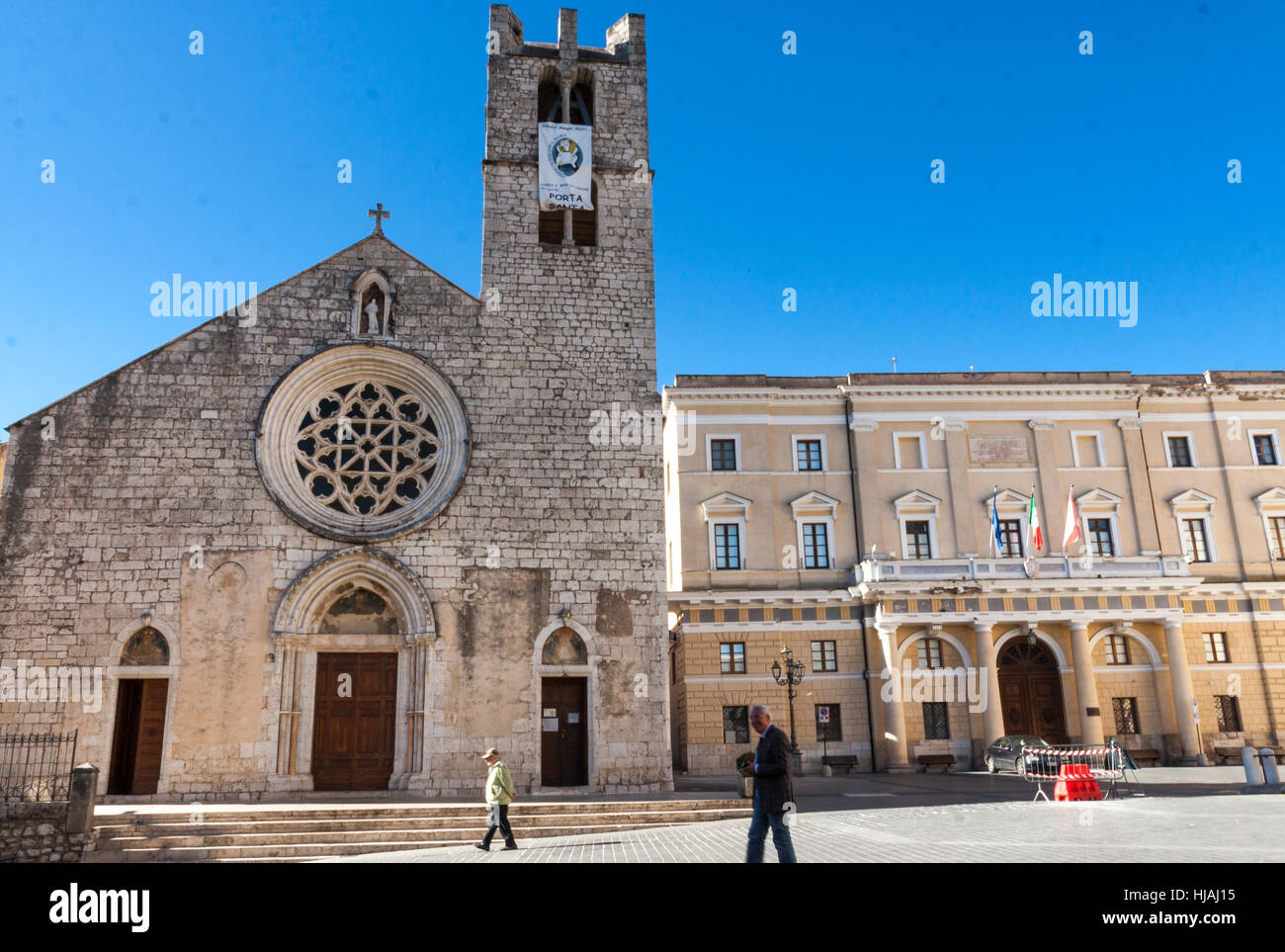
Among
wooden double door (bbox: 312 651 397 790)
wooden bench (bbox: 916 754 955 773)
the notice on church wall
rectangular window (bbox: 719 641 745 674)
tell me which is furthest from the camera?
the notice on church wall

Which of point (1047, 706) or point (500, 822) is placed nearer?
point (500, 822)

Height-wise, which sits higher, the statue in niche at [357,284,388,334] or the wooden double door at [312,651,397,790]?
the statue in niche at [357,284,388,334]

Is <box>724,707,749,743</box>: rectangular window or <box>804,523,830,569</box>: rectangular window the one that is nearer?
<box>724,707,749,743</box>: rectangular window

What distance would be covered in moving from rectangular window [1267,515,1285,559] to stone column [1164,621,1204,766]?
604cm

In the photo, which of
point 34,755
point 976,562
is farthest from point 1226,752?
point 34,755

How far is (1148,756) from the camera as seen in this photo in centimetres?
3009

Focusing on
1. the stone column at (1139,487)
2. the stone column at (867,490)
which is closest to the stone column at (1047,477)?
the stone column at (1139,487)

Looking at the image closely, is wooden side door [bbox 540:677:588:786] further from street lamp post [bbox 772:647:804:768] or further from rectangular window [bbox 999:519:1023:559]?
rectangular window [bbox 999:519:1023:559]

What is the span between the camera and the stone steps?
13.1 meters

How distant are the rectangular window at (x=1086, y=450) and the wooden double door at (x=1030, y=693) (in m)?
7.19

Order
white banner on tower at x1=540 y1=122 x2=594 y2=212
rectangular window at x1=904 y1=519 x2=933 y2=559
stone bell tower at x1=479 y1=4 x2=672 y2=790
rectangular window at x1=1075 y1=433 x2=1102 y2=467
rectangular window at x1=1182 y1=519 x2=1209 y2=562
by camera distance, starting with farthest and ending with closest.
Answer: rectangular window at x1=1075 y1=433 x2=1102 y2=467, rectangular window at x1=1182 y1=519 x2=1209 y2=562, rectangular window at x1=904 y1=519 x2=933 y2=559, white banner on tower at x1=540 y1=122 x2=594 y2=212, stone bell tower at x1=479 y1=4 x2=672 y2=790

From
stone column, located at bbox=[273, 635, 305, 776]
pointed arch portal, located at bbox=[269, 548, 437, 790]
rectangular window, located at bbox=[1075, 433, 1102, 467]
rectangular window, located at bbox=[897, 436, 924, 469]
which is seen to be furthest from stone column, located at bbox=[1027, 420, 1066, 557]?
stone column, located at bbox=[273, 635, 305, 776]

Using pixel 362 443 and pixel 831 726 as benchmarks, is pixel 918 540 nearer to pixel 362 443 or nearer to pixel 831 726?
pixel 831 726

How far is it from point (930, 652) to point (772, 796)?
2437 cm
